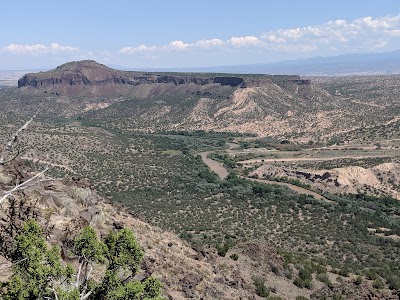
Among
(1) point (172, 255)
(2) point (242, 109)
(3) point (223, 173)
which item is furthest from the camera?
(2) point (242, 109)

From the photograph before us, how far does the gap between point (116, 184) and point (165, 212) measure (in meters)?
16.7

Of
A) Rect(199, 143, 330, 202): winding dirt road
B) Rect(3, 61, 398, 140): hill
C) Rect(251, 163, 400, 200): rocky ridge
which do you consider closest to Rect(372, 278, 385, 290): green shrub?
Rect(199, 143, 330, 202): winding dirt road

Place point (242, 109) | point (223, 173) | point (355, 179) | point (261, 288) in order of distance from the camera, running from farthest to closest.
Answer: point (242, 109)
point (223, 173)
point (355, 179)
point (261, 288)

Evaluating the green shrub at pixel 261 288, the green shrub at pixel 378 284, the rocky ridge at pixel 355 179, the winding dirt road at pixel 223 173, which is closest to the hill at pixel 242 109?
the winding dirt road at pixel 223 173

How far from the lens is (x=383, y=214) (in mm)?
55125

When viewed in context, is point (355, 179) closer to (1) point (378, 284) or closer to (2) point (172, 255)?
(1) point (378, 284)

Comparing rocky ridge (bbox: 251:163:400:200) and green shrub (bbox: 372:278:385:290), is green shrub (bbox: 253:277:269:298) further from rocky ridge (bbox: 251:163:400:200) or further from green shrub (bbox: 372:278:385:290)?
rocky ridge (bbox: 251:163:400:200)

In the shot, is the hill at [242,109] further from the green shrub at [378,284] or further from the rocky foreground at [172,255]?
the rocky foreground at [172,255]

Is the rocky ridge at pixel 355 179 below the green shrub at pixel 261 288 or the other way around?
below

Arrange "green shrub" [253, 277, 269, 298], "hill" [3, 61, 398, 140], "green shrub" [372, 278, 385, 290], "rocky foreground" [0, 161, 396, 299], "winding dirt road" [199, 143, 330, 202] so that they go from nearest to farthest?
"rocky foreground" [0, 161, 396, 299], "green shrub" [253, 277, 269, 298], "green shrub" [372, 278, 385, 290], "winding dirt road" [199, 143, 330, 202], "hill" [3, 61, 398, 140]

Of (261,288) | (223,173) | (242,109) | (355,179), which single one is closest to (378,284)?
(261,288)

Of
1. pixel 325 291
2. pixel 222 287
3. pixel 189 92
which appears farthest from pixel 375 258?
pixel 189 92

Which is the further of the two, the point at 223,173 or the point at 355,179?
the point at 223,173

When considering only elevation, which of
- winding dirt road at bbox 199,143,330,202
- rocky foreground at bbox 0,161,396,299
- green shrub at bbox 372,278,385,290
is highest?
rocky foreground at bbox 0,161,396,299
